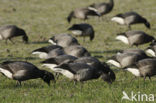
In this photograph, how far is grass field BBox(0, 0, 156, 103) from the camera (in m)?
10.7

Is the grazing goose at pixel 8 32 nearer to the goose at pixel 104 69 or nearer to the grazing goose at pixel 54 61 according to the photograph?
the grazing goose at pixel 54 61

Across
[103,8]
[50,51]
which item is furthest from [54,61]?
[103,8]

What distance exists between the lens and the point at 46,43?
2539cm

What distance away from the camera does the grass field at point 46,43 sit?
35.2 feet

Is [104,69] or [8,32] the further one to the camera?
[8,32]

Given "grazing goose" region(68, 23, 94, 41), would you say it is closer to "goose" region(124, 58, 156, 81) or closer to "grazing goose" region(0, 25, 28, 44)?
"grazing goose" region(0, 25, 28, 44)

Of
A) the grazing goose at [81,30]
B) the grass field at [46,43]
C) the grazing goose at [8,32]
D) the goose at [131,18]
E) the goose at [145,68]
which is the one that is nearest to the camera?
the grass field at [46,43]

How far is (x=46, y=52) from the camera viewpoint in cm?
1791

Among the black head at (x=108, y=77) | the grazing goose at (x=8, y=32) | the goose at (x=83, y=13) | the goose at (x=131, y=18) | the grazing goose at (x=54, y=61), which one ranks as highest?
the grazing goose at (x=54, y=61)

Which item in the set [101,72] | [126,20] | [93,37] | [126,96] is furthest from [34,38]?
[126,96]

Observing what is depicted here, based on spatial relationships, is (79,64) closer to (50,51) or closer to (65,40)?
A: (50,51)

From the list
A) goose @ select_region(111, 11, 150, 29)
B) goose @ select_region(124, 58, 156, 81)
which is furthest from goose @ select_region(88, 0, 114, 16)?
goose @ select_region(124, 58, 156, 81)

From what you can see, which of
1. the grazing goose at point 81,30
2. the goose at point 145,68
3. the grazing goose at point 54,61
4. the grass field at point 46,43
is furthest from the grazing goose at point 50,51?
the grazing goose at point 81,30

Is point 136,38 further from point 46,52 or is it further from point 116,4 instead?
point 116,4
